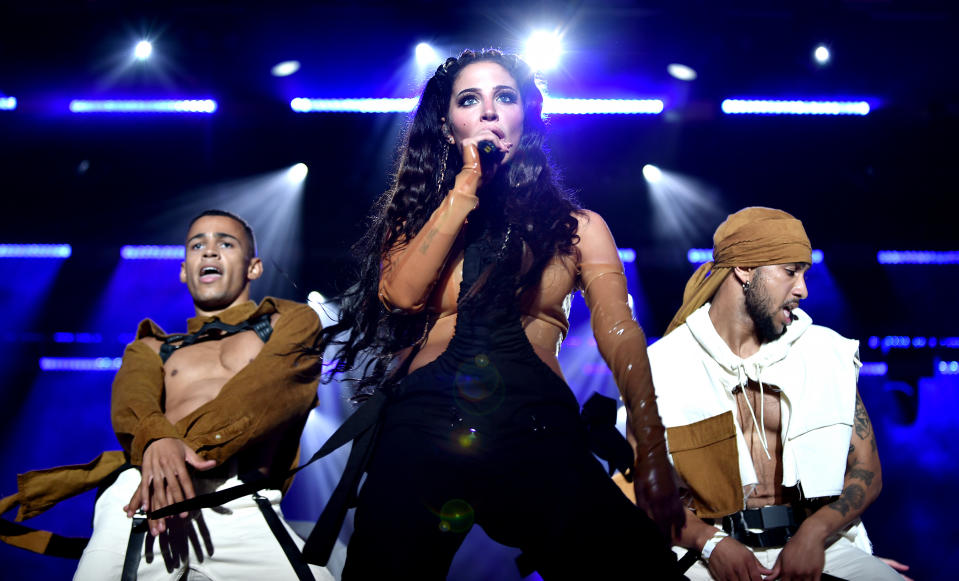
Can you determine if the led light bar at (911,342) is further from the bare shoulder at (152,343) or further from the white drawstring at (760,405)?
the bare shoulder at (152,343)

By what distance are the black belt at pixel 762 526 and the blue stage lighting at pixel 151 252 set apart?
5252 mm

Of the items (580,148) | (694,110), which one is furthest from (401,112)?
(694,110)

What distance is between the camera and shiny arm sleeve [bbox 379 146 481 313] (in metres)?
1.75

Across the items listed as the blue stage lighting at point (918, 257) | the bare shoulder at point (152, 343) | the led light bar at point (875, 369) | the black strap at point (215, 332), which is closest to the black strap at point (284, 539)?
the black strap at point (215, 332)

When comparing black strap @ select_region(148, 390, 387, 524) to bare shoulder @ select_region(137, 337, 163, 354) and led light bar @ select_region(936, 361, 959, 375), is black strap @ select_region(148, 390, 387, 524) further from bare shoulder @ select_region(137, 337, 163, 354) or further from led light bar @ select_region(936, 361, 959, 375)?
led light bar @ select_region(936, 361, 959, 375)

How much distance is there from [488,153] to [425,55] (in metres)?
3.68

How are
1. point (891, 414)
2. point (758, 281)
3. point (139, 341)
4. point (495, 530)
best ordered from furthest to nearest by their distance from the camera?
point (891, 414) → point (139, 341) → point (758, 281) → point (495, 530)

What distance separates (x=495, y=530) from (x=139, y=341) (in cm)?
249

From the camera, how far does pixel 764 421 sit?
3100mm

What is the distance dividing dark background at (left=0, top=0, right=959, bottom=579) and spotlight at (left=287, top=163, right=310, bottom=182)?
0.12 metres

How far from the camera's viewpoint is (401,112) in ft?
18.6

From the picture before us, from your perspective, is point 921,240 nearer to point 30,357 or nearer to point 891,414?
point 891,414

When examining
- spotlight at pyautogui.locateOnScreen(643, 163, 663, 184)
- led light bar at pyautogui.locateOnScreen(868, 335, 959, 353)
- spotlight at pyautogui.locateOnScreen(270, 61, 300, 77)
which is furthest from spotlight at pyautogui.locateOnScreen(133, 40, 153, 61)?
led light bar at pyautogui.locateOnScreen(868, 335, 959, 353)

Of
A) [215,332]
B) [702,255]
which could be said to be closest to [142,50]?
[215,332]
